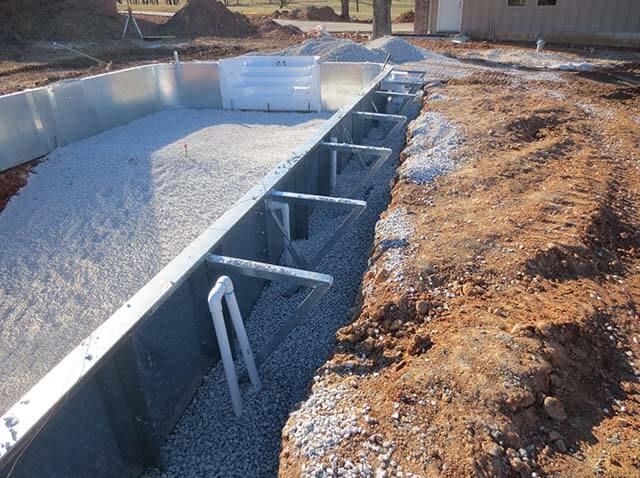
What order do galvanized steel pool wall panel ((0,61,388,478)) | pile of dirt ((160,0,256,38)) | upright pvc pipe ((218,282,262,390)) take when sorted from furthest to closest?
pile of dirt ((160,0,256,38))
upright pvc pipe ((218,282,262,390))
galvanized steel pool wall panel ((0,61,388,478))

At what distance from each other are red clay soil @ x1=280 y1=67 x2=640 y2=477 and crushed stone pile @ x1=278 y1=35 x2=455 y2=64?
301 inches

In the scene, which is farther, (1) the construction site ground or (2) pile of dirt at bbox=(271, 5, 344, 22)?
(2) pile of dirt at bbox=(271, 5, 344, 22)

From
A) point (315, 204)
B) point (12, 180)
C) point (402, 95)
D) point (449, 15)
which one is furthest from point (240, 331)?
point (449, 15)

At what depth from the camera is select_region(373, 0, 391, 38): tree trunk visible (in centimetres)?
1605

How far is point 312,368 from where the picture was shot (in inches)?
118

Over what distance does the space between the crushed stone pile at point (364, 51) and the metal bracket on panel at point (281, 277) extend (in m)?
9.41

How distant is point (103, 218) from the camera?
195 inches

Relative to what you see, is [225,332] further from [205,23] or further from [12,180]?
[205,23]

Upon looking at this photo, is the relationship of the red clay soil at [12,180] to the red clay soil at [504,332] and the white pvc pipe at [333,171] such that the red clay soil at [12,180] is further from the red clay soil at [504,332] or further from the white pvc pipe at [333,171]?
the red clay soil at [504,332]

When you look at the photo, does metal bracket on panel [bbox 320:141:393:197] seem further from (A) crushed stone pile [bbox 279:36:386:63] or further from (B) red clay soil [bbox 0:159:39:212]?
(A) crushed stone pile [bbox 279:36:386:63]

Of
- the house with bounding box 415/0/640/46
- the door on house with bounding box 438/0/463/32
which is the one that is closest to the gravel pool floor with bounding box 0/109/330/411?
the house with bounding box 415/0/640/46

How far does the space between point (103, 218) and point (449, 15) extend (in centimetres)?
1725

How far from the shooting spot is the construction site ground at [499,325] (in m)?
1.91

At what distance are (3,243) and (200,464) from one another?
11.4ft
